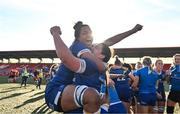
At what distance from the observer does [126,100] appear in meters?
11.2

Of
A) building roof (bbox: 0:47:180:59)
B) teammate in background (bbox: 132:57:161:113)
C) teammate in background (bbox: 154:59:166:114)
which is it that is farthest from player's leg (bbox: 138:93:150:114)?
building roof (bbox: 0:47:180:59)

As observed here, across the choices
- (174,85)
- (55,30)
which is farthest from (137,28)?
(174,85)

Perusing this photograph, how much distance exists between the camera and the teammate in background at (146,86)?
1104 cm

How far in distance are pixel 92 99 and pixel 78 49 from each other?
75 centimetres

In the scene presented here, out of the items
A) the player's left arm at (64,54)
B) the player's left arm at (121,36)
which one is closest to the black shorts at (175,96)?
the player's left arm at (121,36)

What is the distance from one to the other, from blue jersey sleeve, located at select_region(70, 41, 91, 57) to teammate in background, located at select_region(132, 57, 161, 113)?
5.73m

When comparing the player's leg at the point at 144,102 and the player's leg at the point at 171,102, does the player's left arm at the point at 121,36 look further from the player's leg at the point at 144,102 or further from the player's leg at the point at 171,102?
the player's leg at the point at 171,102

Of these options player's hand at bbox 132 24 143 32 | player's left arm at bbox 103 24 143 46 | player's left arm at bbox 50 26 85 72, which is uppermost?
player's hand at bbox 132 24 143 32

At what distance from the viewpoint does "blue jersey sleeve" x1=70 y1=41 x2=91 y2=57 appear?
17.4 feet

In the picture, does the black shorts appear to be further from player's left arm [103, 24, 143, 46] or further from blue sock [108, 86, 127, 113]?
player's left arm [103, 24, 143, 46]

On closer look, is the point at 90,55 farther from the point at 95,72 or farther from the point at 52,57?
the point at 52,57

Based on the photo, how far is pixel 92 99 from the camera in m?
5.03

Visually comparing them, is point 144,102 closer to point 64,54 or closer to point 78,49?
point 78,49

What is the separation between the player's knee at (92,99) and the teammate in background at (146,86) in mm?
6024
